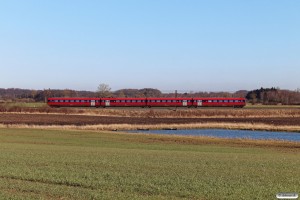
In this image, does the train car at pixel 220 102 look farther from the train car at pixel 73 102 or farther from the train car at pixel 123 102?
the train car at pixel 73 102

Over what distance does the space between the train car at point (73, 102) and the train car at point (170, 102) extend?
1400 cm

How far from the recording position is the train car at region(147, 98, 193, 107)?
390 feet

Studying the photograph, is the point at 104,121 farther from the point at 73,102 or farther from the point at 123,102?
the point at 73,102

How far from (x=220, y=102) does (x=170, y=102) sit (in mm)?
13070

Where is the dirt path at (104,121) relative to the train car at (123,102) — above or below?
below

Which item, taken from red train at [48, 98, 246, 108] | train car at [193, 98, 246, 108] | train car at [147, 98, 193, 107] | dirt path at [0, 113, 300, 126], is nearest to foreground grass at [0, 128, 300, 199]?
dirt path at [0, 113, 300, 126]

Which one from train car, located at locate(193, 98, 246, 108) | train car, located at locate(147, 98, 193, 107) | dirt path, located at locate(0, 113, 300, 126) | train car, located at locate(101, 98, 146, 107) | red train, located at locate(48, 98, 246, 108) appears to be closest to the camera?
dirt path, located at locate(0, 113, 300, 126)

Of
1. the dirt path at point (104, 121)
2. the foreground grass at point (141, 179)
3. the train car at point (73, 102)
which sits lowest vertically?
the dirt path at point (104, 121)

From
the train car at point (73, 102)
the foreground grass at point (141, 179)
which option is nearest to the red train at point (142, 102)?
the train car at point (73, 102)

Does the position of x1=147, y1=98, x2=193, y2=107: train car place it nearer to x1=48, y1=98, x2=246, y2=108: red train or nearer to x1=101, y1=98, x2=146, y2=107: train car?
x1=48, y1=98, x2=246, y2=108: red train

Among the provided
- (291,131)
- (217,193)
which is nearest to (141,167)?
(217,193)

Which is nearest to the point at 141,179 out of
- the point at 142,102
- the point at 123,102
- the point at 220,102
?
the point at 142,102

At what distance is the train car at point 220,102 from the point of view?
382 ft

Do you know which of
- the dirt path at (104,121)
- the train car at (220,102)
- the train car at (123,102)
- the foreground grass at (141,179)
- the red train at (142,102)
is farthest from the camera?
the train car at (123,102)
